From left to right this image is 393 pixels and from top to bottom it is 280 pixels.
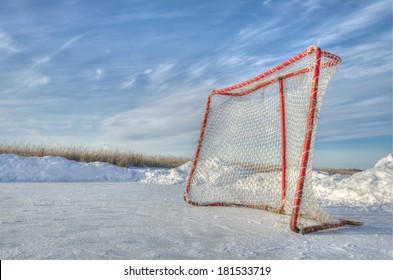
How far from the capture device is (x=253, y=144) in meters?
4.87

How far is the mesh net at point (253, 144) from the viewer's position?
170 inches

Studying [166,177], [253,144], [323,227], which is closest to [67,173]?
[166,177]

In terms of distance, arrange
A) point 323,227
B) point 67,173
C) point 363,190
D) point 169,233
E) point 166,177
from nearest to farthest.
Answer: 1. point 169,233
2. point 323,227
3. point 363,190
4. point 166,177
5. point 67,173

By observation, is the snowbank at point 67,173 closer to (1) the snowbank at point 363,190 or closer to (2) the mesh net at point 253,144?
(1) the snowbank at point 363,190

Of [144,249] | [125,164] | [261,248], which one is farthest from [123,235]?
[125,164]

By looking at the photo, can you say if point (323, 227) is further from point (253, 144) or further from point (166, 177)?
point (166, 177)

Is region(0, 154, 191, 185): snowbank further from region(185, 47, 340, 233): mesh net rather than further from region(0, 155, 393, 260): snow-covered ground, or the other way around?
region(0, 155, 393, 260): snow-covered ground

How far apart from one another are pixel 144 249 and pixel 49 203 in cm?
279

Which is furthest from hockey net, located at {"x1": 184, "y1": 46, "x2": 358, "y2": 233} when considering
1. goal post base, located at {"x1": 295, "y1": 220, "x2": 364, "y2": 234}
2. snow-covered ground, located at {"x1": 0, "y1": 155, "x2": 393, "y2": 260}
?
goal post base, located at {"x1": 295, "y1": 220, "x2": 364, "y2": 234}

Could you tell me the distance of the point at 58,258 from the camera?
2205mm

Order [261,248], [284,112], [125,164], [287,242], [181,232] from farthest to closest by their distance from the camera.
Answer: [125,164] < [284,112] < [181,232] < [287,242] < [261,248]

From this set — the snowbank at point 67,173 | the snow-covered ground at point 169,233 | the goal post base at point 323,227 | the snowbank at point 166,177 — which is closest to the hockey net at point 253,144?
the snow-covered ground at point 169,233

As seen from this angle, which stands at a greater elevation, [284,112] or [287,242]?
[284,112]
